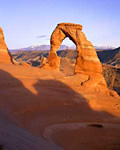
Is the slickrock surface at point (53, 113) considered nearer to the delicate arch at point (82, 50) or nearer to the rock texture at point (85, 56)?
the rock texture at point (85, 56)

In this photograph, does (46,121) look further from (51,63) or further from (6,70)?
(51,63)

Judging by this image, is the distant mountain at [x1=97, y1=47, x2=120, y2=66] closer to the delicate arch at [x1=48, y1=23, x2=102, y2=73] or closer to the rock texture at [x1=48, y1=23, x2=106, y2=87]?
the delicate arch at [x1=48, y1=23, x2=102, y2=73]

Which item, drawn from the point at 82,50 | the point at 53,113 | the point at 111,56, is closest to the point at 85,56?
the point at 82,50

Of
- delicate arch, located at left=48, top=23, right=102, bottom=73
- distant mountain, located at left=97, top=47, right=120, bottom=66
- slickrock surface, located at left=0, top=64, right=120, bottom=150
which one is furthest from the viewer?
distant mountain, located at left=97, top=47, right=120, bottom=66

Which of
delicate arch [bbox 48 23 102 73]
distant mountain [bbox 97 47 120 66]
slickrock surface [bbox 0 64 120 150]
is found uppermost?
delicate arch [bbox 48 23 102 73]

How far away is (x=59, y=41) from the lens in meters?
16.3

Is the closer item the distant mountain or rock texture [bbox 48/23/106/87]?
rock texture [bbox 48/23/106/87]

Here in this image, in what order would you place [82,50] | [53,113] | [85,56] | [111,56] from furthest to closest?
[111,56] < [82,50] < [85,56] < [53,113]

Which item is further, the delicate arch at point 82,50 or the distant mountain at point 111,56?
the distant mountain at point 111,56

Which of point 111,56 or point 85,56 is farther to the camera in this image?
point 111,56

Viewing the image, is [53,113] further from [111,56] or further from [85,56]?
[111,56]

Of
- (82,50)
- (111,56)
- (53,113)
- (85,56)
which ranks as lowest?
(111,56)

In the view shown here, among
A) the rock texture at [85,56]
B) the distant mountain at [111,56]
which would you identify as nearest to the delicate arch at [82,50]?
the rock texture at [85,56]

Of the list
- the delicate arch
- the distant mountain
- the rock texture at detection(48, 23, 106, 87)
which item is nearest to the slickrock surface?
the rock texture at detection(48, 23, 106, 87)
